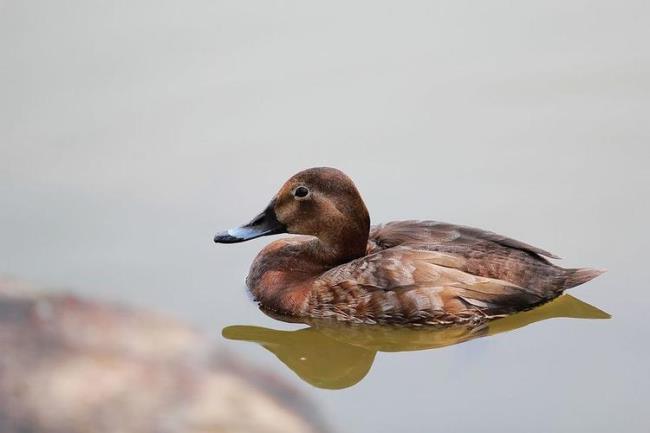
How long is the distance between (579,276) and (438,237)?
0.96 m

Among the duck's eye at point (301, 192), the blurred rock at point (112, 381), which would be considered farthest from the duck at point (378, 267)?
the blurred rock at point (112, 381)

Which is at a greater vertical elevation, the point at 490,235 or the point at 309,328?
the point at 490,235

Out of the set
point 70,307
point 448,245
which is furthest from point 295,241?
point 70,307

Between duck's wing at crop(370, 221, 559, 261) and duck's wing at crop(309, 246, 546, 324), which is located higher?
duck's wing at crop(370, 221, 559, 261)

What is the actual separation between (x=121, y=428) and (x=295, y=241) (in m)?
4.20

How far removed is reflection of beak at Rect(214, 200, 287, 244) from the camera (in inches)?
305

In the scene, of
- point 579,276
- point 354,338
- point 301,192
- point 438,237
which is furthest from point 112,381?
point 579,276

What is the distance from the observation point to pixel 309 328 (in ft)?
24.6

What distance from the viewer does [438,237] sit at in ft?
25.2

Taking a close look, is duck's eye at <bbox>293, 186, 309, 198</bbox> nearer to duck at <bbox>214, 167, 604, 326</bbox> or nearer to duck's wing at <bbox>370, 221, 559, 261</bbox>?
duck at <bbox>214, 167, 604, 326</bbox>

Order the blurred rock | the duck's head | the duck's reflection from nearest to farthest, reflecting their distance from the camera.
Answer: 1. the blurred rock
2. the duck's reflection
3. the duck's head

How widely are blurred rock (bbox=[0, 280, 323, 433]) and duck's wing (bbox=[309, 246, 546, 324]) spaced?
125 inches

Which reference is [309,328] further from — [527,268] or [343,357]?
[527,268]

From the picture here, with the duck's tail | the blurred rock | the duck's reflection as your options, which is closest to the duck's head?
the duck's reflection
